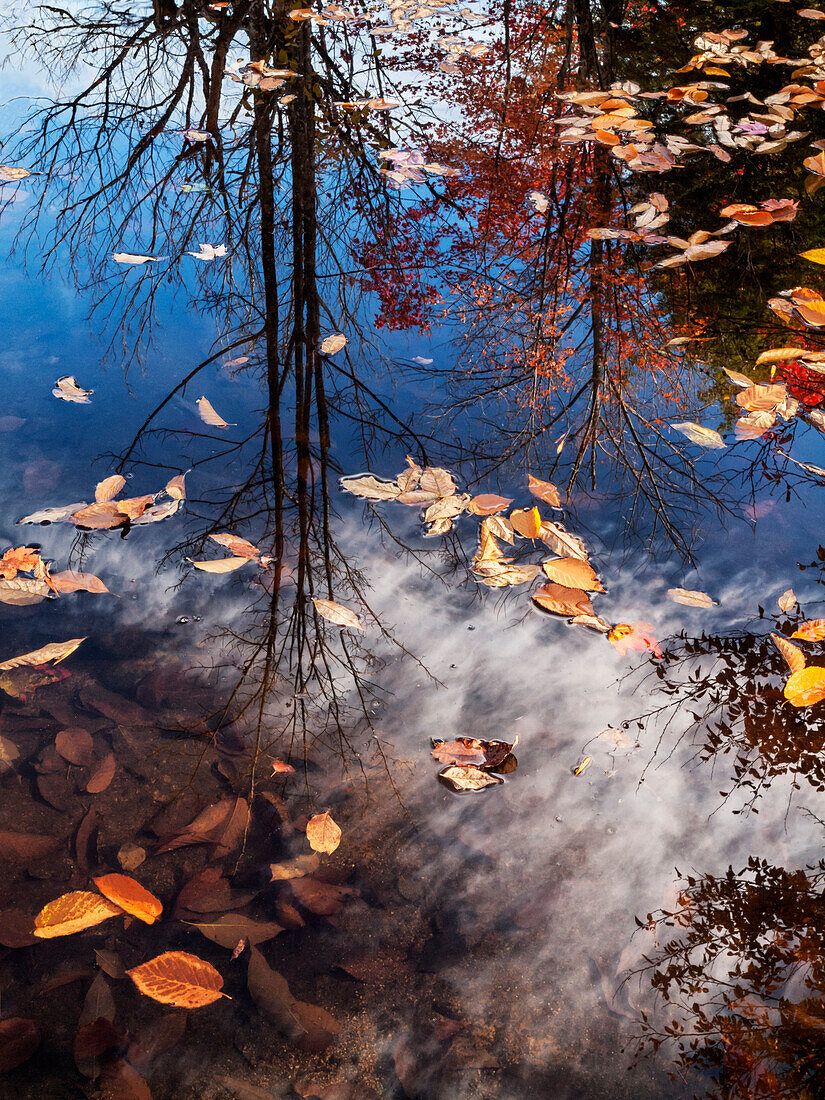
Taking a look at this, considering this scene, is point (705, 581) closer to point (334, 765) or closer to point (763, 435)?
point (763, 435)

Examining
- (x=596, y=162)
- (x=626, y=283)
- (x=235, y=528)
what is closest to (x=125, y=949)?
(x=235, y=528)

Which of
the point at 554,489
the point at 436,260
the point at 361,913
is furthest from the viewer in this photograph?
the point at 436,260

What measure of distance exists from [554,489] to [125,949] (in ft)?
5.45

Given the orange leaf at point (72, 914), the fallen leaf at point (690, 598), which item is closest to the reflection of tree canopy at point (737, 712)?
the fallen leaf at point (690, 598)

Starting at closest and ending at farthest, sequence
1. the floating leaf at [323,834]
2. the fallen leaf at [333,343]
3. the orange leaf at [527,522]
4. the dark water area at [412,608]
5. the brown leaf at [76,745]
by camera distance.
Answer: the dark water area at [412,608] < the floating leaf at [323,834] < the brown leaf at [76,745] < the orange leaf at [527,522] < the fallen leaf at [333,343]

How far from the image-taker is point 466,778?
145 centimetres

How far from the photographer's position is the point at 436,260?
127 inches

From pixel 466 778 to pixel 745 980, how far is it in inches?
24.4

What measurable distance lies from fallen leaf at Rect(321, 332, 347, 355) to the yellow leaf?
6.34ft

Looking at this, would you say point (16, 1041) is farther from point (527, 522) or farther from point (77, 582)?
point (527, 522)

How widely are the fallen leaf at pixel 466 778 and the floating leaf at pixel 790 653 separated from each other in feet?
2.83

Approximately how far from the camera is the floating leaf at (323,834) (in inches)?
51.6

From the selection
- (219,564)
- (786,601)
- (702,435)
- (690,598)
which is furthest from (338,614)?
(702,435)

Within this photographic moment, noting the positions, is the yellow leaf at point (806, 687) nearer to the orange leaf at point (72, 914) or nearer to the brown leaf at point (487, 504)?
the brown leaf at point (487, 504)
